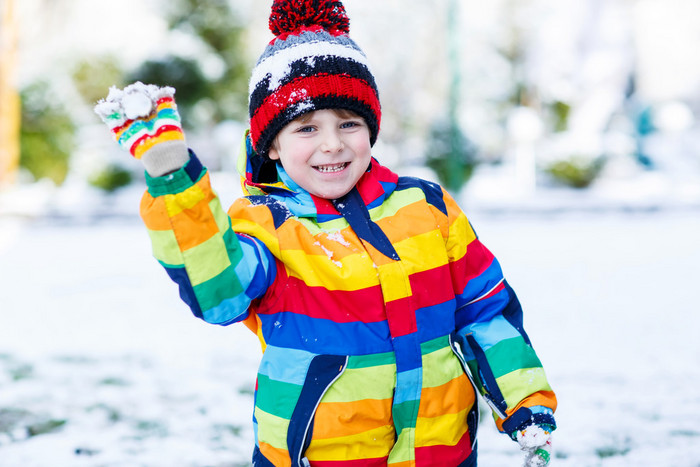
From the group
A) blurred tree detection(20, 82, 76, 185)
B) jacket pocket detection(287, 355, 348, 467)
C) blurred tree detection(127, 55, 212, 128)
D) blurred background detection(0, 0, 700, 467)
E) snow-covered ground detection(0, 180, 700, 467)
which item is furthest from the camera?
blurred tree detection(20, 82, 76, 185)

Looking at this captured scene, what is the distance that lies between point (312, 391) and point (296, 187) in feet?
1.45

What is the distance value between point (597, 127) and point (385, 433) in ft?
52.2

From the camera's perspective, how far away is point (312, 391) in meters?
1.33

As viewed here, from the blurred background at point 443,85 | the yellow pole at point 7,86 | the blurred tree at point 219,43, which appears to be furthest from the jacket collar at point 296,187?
the blurred tree at point 219,43

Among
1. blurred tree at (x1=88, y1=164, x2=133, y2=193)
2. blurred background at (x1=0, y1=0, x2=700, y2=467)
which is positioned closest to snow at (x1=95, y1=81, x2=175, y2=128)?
blurred background at (x1=0, y1=0, x2=700, y2=467)

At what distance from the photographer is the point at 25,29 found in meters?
12.5

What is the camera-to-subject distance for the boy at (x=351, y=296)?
1.34m

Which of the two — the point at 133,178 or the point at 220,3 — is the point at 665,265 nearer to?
the point at 133,178

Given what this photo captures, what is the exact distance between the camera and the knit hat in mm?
1403

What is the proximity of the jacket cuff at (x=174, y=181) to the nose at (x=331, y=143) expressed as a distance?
376 millimetres

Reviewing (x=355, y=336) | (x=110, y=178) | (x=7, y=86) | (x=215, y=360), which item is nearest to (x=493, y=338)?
(x=355, y=336)

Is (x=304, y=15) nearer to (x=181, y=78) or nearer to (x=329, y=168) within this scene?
(x=329, y=168)

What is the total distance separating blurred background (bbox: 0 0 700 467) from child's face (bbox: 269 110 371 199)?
128cm

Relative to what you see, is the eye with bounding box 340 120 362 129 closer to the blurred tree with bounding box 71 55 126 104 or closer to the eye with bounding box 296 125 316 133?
the eye with bounding box 296 125 316 133
